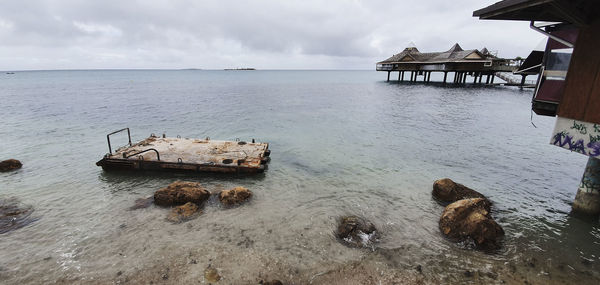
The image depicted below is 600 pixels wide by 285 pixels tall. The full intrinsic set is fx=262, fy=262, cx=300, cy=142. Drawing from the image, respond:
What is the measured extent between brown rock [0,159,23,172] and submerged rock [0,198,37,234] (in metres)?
4.96

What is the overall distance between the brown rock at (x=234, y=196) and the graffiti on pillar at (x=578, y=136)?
11.8 m

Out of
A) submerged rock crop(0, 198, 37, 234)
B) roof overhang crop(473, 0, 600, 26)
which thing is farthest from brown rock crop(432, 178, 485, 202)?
submerged rock crop(0, 198, 37, 234)

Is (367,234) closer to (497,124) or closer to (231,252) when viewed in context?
(231,252)

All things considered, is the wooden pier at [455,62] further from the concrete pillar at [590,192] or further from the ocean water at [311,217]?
the concrete pillar at [590,192]

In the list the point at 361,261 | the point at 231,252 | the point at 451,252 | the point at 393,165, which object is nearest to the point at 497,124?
the point at 393,165

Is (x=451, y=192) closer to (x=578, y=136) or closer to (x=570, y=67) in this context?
(x=578, y=136)

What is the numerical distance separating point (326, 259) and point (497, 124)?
28.7 m

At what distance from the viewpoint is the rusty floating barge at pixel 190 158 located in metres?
14.1

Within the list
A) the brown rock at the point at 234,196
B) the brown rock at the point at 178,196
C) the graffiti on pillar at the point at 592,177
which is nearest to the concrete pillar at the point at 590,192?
the graffiti on pillar at the point at 592,177

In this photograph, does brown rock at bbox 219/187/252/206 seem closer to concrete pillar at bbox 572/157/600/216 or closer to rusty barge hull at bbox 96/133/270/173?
rusty barge hull at bbox 96/133/270/173

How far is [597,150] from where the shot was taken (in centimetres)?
795

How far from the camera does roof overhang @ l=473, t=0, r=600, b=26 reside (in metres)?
6.95

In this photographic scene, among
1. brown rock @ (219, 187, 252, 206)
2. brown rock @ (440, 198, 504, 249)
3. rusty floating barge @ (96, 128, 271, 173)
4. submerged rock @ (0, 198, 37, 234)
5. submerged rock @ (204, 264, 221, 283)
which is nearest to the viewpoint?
submerged rock @ (204, 264, 221, 283)

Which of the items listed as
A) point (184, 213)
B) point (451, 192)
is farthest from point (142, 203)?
point (451, 192)
